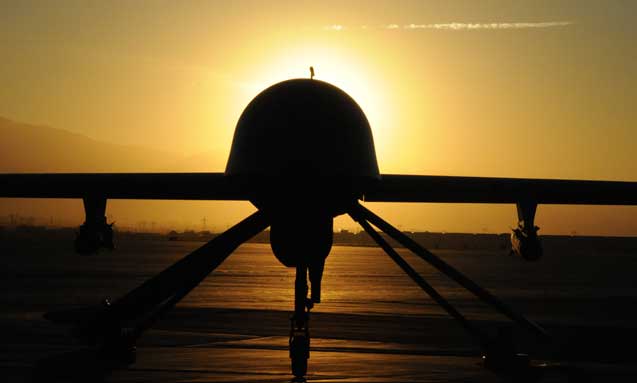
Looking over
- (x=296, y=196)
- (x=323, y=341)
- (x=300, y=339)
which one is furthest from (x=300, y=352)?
(x=323, y=341)

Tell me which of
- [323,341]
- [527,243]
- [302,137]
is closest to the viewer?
[302,137]

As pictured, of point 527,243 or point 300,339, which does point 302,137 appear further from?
point 527,243

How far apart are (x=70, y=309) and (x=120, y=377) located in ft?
37.5

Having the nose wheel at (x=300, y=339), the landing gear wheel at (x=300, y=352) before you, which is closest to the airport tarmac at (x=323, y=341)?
the nose wheel at (x=300, y=339)

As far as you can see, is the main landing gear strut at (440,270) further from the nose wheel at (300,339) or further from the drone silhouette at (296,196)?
the nose wheel at (300,339)

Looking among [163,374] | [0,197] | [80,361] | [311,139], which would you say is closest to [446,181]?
[311,139]

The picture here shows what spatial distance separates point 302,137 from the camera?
8.28 meters

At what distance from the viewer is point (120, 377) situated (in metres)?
11.5

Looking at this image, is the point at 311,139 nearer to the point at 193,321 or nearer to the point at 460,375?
the point at 460,375

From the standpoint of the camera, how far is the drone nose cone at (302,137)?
8.23 m

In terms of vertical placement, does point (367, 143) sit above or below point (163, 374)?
above

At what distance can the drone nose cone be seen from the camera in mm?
8227

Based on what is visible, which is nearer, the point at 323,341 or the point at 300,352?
the point at 300,352

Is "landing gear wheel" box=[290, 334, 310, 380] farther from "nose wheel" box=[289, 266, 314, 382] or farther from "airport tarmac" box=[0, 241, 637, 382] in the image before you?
"airport tarmac" box=[0, 241, 637, 382]
